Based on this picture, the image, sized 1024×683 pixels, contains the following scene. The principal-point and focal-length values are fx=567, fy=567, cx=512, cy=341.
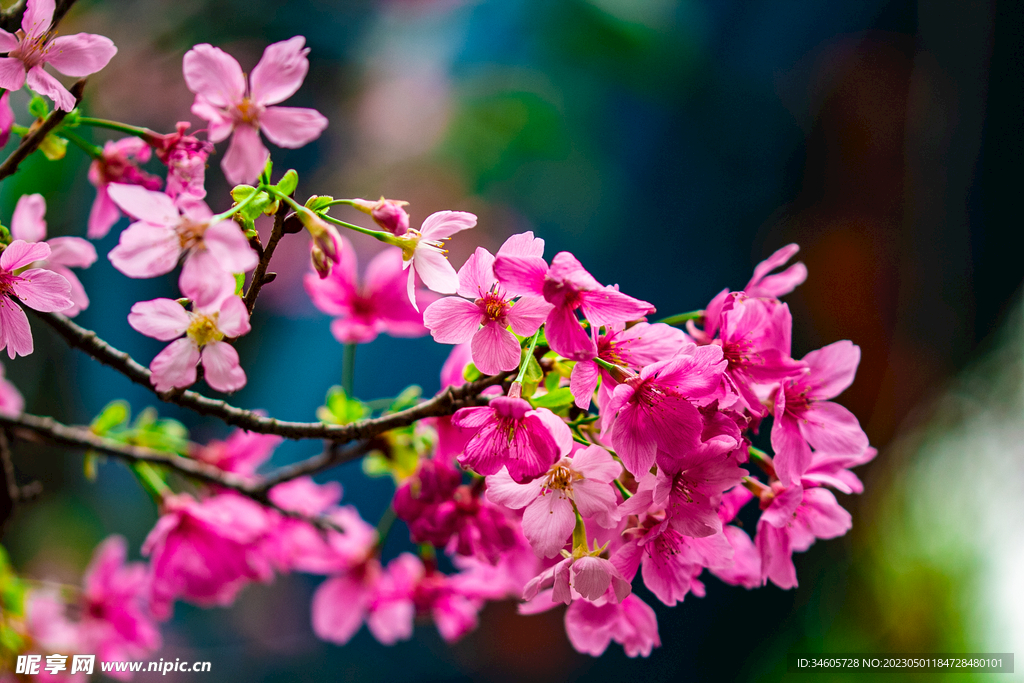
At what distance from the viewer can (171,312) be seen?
0.30 metres

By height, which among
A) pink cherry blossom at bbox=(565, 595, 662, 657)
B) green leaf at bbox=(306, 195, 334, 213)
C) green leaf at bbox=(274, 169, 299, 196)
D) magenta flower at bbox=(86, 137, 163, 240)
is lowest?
pink cherry blossom at bbox=(565, 595, 662, 657)

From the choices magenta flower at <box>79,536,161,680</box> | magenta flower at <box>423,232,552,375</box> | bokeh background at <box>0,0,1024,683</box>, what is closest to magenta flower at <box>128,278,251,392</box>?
magenta flower at <box>423,232,552,375</box>

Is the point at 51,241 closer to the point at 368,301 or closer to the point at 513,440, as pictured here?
the point at 368,301

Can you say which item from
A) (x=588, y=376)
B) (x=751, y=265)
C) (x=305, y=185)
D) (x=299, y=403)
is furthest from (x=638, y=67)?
(x=588, y=376)

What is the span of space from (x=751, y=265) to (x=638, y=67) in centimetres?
60

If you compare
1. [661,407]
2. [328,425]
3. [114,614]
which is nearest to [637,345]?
[661,407]

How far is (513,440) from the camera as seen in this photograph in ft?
0.93

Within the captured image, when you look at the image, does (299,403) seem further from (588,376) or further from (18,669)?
(588,376)

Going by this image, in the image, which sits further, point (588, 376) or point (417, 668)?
point (417, 668)

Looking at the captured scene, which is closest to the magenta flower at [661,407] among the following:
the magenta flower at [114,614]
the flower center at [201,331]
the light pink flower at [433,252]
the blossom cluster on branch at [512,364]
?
the blossom cluster on branch at [512,364]

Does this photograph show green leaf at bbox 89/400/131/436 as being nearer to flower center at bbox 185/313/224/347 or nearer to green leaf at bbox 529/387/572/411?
flower center at bbox 185/313/224/347

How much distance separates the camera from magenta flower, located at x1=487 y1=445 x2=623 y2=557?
0.30 m

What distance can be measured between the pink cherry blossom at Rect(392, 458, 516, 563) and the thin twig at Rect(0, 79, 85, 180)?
1.07ft

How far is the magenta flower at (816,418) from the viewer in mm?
328
